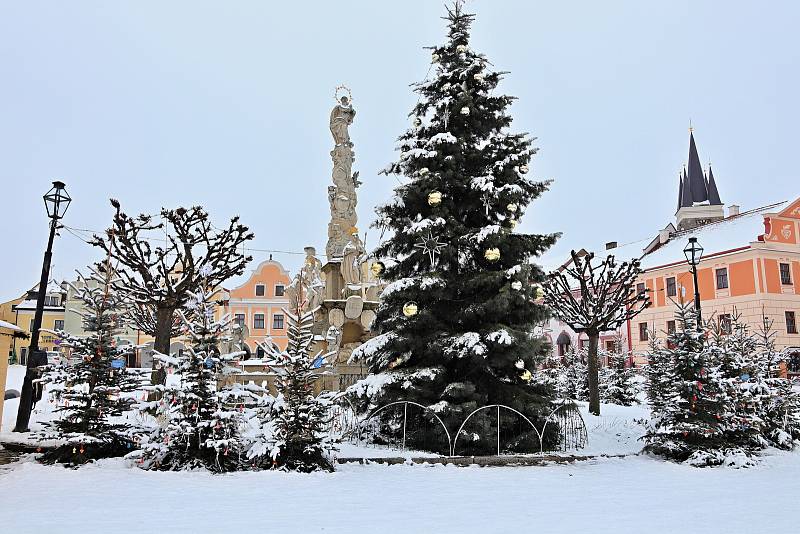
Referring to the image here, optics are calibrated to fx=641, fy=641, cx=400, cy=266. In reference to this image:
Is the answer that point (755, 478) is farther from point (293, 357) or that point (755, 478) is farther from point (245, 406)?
point (245, 406)

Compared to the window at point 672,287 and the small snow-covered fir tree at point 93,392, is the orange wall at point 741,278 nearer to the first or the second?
the window at point 672,287

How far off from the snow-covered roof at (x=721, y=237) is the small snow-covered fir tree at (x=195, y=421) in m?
33.6

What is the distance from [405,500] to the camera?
25.7 feet

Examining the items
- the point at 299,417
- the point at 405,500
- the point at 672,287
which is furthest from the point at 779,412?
the point at 672,287

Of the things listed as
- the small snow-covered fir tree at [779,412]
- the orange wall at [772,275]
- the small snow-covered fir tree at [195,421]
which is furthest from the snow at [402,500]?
the orange wall at [772,275]

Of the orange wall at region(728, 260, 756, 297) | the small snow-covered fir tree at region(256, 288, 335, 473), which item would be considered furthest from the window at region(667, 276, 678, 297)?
the small snow-covered fir tree at region(256, 288, 335, 473)

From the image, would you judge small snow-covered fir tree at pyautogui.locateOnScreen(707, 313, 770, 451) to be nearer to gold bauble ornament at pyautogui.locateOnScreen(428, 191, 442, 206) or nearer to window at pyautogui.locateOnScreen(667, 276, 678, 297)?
gold bauble ornament at pyautogui.locateOnScreen(428, 191, 442, 206)

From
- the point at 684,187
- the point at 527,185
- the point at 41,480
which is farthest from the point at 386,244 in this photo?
the point at 684,187

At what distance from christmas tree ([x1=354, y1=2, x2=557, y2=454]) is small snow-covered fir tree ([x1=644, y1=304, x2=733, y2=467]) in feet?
A: 7.92

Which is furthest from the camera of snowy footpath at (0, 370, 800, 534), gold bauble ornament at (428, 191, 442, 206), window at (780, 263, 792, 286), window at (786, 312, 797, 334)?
window at (780, 263, 792, 286)

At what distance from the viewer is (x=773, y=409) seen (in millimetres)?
14023

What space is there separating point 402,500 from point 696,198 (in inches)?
2329

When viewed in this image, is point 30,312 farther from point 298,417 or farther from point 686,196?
point 686,196

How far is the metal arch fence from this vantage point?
11109 mm
